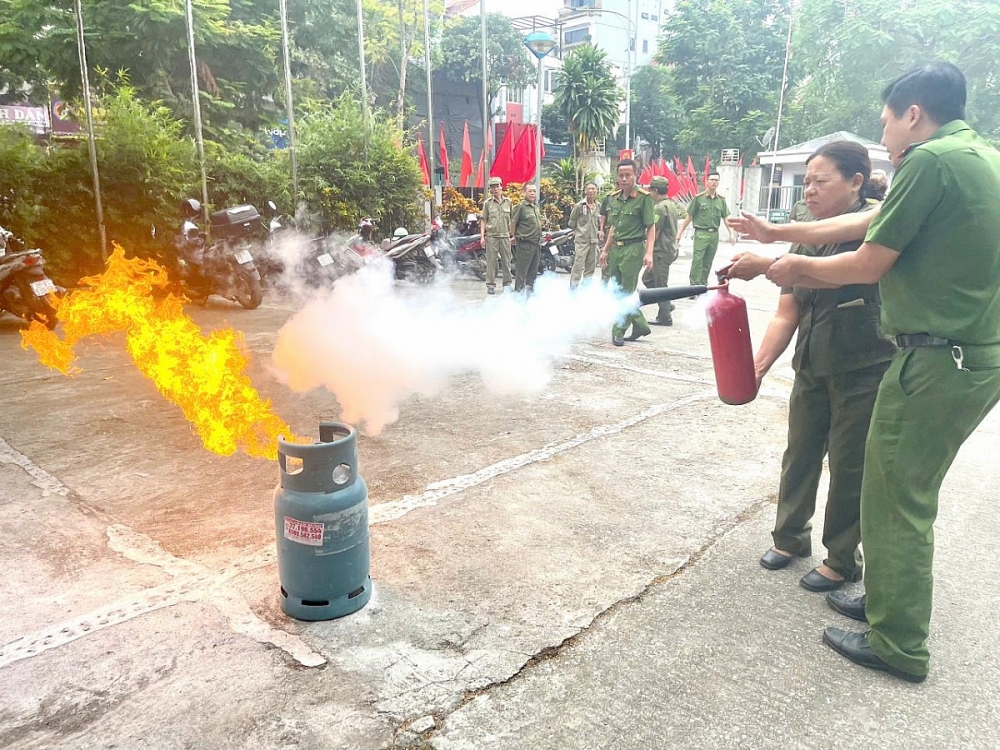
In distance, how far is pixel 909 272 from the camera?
2.40 meters

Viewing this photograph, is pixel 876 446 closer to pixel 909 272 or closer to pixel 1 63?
pixel 909 272

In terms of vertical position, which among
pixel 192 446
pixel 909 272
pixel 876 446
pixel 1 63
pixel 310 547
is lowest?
pixel 192 446

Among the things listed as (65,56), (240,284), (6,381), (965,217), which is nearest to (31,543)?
(6,381)

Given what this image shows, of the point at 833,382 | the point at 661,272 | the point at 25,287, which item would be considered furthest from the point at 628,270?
the point at 25,287

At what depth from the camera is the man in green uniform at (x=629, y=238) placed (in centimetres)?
788

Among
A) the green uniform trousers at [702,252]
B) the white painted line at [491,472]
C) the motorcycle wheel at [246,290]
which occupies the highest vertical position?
the green uniform trousers at [702,252]

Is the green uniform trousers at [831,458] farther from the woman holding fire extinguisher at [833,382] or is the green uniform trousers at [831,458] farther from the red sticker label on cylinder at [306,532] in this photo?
the red sticker label on cylinder at [306,532]

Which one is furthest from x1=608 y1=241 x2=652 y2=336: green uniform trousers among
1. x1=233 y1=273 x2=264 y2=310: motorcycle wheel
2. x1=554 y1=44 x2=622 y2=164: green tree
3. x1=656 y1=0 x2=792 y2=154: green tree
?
x1=656 y1=0 x2=792 y2=154: green tree

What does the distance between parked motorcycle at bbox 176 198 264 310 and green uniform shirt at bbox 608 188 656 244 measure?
15.2ft

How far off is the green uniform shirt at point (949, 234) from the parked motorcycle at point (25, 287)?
26.4 feet

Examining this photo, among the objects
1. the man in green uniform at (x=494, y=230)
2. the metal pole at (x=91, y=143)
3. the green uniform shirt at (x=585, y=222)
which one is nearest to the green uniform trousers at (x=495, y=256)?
the man in green uniform at (x=494, y=230)

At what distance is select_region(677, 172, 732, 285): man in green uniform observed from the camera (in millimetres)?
10062

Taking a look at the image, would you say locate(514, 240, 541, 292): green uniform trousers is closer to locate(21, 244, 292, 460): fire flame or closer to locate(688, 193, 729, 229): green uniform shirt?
locate(688, 193, 729, 229): green uniform shirt

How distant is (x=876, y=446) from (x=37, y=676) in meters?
2.93
